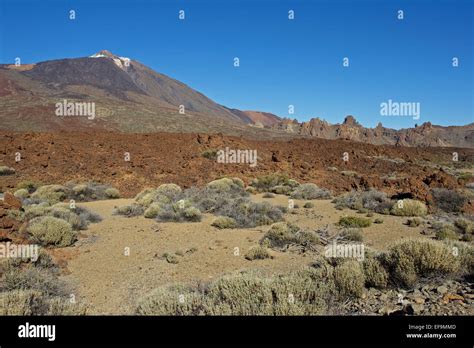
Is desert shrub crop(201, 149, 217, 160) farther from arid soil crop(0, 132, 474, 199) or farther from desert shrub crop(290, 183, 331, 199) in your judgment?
desert shrub crop(290, 183, 331, 199)

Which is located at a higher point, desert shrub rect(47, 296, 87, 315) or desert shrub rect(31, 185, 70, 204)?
desert shrub rect(31, 185, 70, 204)

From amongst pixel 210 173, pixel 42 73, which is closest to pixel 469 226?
pixel 210 173

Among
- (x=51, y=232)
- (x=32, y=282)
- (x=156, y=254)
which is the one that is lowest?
(x=156, y=254)

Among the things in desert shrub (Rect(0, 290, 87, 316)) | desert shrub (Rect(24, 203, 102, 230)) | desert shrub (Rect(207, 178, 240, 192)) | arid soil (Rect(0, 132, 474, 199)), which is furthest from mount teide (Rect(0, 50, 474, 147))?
desert shrub (Rect(0, 290, 87, 316))

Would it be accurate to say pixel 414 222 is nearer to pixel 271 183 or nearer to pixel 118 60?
pixel 271 183

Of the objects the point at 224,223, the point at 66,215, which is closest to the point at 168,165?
the point at 66,215

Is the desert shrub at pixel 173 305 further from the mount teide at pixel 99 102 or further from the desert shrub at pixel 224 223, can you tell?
the mount teide at pixel 99 102
